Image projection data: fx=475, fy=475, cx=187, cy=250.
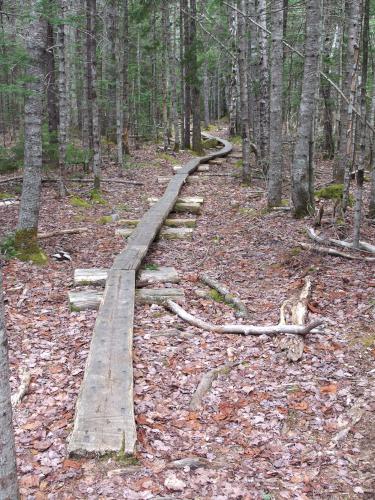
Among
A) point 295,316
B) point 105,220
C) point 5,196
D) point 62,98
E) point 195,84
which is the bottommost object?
point 295,316

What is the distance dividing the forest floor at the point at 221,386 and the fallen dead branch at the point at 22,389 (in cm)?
7

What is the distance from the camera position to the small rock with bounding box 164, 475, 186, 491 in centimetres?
366

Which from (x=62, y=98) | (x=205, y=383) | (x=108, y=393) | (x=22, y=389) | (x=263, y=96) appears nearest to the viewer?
(x=108, y=393)

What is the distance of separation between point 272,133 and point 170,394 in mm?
8102

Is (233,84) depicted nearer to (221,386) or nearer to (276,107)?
(276,107)

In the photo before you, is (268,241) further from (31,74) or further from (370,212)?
(31,74)

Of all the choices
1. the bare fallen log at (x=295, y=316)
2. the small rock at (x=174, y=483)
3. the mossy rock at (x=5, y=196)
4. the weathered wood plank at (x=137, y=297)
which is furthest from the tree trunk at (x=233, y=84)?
the small rock at (x=174, y=483)

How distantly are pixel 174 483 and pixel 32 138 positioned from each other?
21.2 feet

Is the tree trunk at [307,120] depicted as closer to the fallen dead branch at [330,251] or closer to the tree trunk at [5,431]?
the fallen dead branch at [330,251]

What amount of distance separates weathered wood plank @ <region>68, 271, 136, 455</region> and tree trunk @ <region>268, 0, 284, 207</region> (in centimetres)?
641

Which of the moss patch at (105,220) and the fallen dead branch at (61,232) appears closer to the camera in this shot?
the fallen dead branch at (61,232)

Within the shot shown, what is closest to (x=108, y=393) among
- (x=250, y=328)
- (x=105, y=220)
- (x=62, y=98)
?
(x=250, y=328)

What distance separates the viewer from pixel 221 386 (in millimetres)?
5145

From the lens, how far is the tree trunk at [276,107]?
1079 cm
